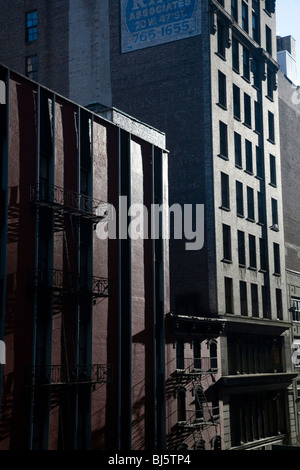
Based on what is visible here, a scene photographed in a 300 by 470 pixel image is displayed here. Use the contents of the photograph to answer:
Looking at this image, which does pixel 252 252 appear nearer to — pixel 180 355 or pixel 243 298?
pixel 243 298

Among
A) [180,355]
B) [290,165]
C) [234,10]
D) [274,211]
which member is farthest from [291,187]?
[180,355]

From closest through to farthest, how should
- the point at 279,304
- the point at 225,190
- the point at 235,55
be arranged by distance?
the point at 225,190 < the point at 235,55 < the point at 279,304

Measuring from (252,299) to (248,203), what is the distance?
25.2 ft

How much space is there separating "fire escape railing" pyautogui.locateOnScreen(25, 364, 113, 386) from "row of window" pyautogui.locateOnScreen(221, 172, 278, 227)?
18959mm

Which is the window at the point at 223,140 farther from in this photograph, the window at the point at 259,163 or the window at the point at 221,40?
the window at the point at 259,163

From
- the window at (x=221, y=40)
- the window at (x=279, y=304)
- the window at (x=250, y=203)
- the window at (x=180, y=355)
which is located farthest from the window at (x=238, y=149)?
the window at (x=180, y=355)

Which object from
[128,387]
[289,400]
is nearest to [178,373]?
[128,387]

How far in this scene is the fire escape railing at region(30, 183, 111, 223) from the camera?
31.7 meters

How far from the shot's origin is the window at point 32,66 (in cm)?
5600

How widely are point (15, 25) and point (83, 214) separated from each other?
95.8 feet

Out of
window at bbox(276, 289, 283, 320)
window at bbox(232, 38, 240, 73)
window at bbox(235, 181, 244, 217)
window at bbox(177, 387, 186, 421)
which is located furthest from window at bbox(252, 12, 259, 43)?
window at bbox(177, 387, 186, 421)

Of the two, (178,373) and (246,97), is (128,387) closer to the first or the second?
(178,373)

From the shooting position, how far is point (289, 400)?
57.0 m

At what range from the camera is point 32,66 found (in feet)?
185
